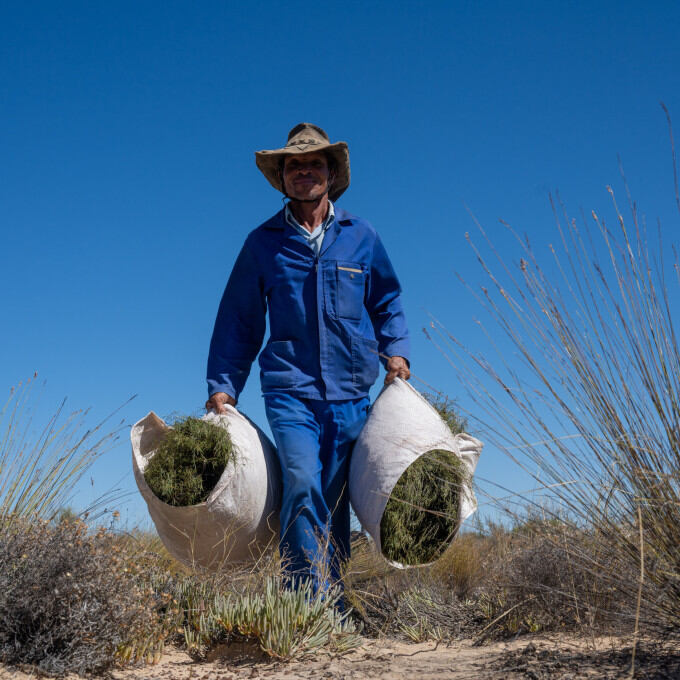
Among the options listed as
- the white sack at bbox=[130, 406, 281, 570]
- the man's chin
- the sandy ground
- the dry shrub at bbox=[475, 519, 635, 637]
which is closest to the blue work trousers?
the white sack at bbox=[130, 406, 281, 570]

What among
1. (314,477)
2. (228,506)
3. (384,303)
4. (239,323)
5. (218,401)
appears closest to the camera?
(228,506)

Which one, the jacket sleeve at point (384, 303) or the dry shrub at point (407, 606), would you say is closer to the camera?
the dry shrub at point (407, 606)

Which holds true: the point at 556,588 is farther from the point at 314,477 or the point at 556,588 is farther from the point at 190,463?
the point at 190,463

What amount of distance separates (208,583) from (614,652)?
196 cm

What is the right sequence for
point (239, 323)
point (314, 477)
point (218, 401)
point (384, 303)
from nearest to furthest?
point (314, 477) < point (218, 401) < point (239, 323) < point (384, 303)

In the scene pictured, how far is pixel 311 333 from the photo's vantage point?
4.07 m

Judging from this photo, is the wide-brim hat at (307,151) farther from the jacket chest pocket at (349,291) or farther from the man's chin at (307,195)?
the jacket chest pocket at (349,291)

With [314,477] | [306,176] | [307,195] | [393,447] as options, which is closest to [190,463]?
[314,477]

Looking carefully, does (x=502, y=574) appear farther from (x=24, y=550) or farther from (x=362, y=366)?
(x=24, y=550)

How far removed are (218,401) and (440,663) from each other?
5.77ft

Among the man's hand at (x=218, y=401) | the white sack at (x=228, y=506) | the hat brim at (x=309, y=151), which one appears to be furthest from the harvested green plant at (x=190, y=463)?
the hat brim at (x=309, y=151)

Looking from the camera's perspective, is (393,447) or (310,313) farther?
(310,313)

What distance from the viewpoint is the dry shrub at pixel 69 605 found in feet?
9.93

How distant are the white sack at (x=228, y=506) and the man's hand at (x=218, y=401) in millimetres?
60
